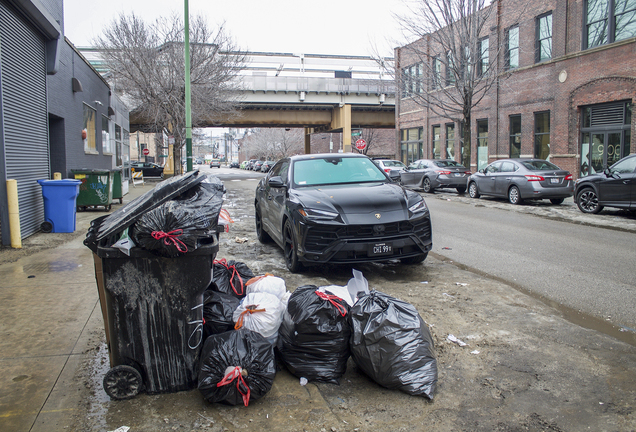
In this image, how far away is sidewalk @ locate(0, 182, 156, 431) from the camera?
121 inches

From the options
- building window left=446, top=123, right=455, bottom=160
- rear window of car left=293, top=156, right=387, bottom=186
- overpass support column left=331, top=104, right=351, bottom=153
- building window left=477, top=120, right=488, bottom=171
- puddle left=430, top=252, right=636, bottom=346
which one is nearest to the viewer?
puddle left=430, top=252, right=636, bottom=346

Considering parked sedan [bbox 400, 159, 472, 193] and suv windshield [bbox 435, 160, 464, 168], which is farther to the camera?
suv windshield [bbox 435, 160, 464, 168]

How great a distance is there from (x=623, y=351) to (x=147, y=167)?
47.0 meters

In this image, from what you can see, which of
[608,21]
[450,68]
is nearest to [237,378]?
[450,68]

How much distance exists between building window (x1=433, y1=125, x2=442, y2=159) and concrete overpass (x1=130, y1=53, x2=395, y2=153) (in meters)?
5.72

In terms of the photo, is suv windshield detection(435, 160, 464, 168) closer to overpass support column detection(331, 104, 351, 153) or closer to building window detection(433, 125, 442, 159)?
building window detection(433, 125, 442, 159)

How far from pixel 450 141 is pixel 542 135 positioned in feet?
27.1

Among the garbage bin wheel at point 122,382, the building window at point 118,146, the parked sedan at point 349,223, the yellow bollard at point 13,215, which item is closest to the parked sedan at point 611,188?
the parked sedan at point 349,223

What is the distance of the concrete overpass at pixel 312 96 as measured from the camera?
4044 cm

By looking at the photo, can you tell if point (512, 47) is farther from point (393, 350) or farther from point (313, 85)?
point (393, 350)

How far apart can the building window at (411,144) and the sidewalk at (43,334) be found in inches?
1256

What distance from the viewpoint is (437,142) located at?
3400 cm

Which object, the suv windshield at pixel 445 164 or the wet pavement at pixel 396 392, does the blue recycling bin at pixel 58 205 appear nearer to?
the wet pavement at pixel 396 392

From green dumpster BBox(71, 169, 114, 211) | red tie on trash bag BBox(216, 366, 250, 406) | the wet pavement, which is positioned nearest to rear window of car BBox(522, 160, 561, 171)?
the wet pavement
